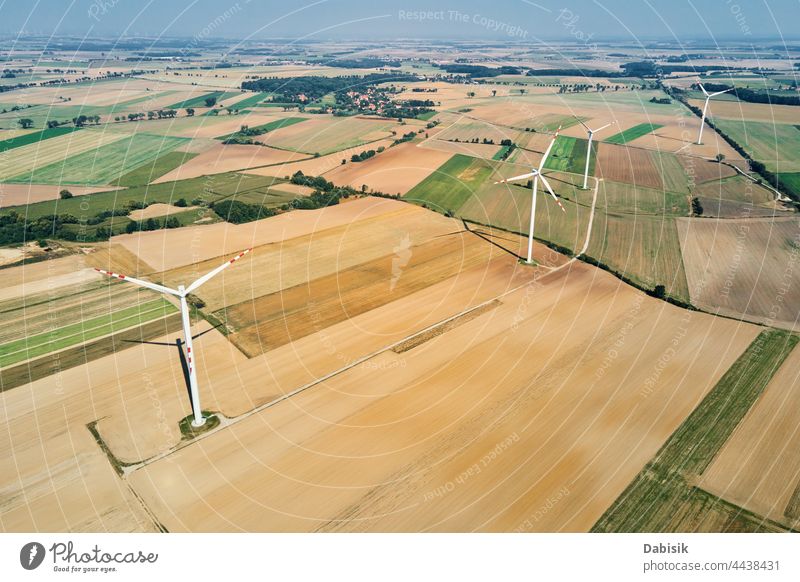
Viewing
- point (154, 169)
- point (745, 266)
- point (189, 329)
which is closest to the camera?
point (189, 329)

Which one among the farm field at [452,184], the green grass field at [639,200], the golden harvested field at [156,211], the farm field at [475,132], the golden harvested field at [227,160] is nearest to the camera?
the golden harvested field at [156,211]

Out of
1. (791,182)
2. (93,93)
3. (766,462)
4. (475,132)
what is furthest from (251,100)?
(766,462)

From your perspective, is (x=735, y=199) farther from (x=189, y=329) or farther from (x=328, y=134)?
(x=189, y=329)

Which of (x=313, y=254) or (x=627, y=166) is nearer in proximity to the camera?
(x=313, y=254)

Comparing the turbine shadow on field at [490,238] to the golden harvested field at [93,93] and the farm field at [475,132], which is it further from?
the golden harvested field at [93,93]

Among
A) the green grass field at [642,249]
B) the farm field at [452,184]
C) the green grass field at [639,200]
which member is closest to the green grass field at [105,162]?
the farm field at [452,184]

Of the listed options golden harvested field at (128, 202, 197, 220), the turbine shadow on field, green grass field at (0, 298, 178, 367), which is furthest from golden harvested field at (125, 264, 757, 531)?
golden harvested field at (128, 202, 197, 220)
